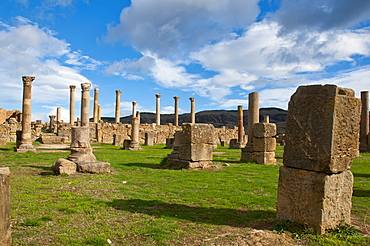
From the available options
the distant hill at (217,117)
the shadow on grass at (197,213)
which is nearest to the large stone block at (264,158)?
the shadow on grass at (197,213)

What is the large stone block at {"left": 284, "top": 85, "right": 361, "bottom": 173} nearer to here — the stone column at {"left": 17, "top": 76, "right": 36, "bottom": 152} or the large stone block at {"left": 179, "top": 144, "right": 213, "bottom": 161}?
the large stone block at {"left": 179, "top": 144, "right": 213, "bottom": 161}

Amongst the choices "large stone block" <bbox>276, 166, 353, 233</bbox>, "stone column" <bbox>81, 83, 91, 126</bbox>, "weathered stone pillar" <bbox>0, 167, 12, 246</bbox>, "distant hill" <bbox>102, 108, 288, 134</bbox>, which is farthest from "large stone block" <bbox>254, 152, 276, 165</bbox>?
"distant hill" <bbox>102, 108, 288, 134</bbox>

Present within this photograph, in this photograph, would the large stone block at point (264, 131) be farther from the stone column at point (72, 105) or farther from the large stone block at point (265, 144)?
the stone column at point (72, 105)

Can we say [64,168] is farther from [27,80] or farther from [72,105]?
[72,105]

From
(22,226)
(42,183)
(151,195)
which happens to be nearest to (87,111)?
(42,183)

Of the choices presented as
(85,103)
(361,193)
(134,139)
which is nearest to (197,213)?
(361,193)

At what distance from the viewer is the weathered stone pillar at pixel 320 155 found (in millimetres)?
4484

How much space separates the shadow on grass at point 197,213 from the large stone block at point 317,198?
0.67m

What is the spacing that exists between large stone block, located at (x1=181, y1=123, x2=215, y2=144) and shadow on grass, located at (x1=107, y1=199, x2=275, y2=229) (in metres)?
5.91

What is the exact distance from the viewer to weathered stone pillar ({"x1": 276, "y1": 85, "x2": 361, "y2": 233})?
448 centimetres

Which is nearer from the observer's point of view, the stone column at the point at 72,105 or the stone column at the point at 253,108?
the stone column at the point at 253,108

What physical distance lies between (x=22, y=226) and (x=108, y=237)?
159 cm

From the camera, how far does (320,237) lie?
14.4 feet

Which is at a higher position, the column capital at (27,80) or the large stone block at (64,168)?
the column capital at (27,80)
